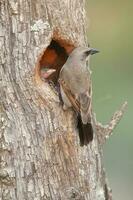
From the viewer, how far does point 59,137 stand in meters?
7.22

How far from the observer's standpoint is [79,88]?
7348 mm

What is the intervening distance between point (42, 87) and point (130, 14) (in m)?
8.05

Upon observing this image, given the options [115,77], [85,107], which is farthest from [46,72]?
[115,77]

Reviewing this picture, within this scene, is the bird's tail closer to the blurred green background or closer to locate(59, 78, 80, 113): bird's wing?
locate(59, 78, 80, 113): bird's wing

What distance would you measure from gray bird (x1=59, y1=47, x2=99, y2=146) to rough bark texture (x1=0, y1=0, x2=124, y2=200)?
2.6 inches

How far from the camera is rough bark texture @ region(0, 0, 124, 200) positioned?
7105 millimetres

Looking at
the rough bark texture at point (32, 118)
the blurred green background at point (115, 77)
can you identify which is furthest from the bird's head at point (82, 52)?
the blurred green background at point (115, 77)

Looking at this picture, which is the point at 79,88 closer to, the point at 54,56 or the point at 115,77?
the point at 54,56

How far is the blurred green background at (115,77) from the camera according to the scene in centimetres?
1083

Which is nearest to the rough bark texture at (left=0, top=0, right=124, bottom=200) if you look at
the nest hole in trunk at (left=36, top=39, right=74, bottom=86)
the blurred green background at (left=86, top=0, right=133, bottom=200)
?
the nest hole in trunk at (left=36, top=39, right=74, bottom=86)

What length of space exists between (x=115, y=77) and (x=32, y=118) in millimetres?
5686

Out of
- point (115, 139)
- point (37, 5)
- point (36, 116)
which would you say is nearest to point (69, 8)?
point (37, 5)

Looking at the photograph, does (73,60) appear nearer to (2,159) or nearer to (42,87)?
(42,87)

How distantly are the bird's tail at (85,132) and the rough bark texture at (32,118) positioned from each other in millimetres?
38
